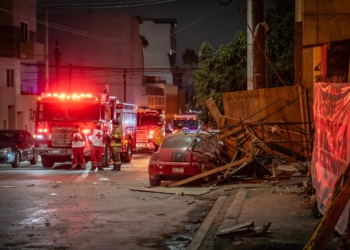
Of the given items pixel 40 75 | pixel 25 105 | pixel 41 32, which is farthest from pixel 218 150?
pixel 41 32

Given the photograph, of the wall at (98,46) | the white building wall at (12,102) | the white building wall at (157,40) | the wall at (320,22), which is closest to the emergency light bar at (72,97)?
the wall at (320,22)

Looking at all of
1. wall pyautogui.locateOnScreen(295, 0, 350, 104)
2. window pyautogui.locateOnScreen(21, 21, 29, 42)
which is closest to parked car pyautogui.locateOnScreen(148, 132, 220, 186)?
wall pyautogui.locateOnScreen(295, 0, 350, 104)

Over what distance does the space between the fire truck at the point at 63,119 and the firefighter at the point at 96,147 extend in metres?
0.58

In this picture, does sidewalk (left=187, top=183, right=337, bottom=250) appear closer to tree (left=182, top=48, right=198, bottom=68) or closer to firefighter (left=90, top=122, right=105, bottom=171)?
firefighter (left=90, top=122, right=105, bottom=171)

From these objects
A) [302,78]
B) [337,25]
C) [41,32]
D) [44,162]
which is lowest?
[44,162]

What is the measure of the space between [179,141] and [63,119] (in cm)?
740

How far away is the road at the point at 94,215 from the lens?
885 cm

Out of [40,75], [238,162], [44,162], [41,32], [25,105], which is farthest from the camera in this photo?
[41,32]

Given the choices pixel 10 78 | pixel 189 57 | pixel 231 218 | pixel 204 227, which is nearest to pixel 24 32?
pixel 10 78

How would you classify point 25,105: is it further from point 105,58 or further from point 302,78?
point 302,78

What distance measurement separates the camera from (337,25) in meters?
15.2

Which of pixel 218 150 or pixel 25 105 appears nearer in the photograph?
pixel 218 150

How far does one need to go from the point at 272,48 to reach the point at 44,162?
10.0 m

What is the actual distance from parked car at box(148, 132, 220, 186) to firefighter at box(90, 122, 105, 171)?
18.3 feet
